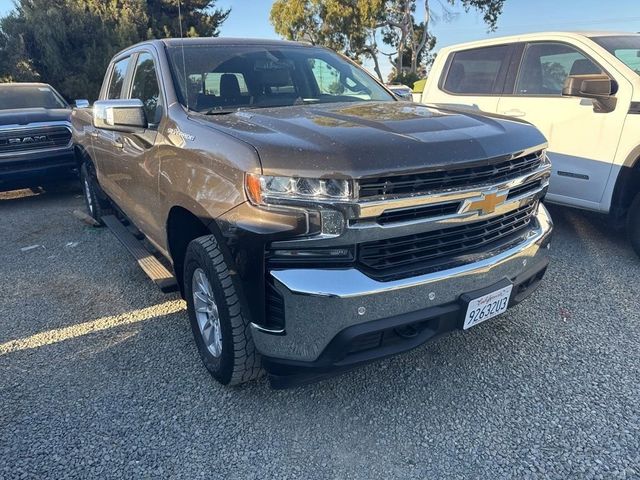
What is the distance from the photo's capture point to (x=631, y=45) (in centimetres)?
484

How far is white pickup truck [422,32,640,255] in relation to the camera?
4371mm

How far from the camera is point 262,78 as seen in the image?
3.45 metres

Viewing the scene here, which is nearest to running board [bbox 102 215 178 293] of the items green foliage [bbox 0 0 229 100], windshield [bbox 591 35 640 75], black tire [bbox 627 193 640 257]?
black tire [bbox 627 193 640 257]

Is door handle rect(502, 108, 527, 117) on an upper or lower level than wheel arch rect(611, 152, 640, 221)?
upper

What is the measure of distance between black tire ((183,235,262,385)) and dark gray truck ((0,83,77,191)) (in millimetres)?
5508

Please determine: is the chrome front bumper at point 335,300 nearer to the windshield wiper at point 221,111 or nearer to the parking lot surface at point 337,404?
the parking lot surface at point 337,404

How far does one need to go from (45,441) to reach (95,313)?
1.43 m

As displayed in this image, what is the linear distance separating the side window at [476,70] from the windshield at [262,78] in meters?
2.15

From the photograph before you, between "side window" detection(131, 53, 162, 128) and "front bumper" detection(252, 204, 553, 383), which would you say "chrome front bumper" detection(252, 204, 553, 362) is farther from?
"side window" detection(131, 53, 162, 128)

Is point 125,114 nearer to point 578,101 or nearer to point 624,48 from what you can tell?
point 578,101

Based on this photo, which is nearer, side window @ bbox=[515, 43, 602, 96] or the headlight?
the headlight

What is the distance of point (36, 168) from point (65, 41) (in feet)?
47.6

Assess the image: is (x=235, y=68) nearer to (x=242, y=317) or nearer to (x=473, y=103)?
(x=242, y=317)

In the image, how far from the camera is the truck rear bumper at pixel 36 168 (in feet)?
22.6
